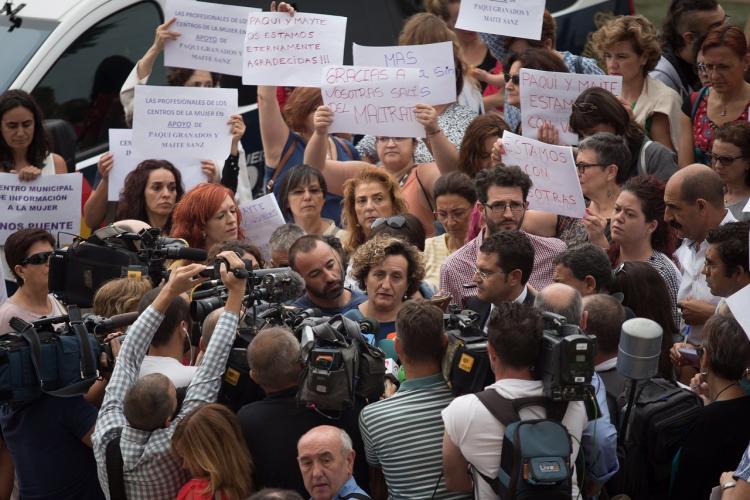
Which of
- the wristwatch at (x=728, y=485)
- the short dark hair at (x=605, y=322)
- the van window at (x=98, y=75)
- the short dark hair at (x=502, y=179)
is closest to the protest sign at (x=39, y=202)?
the van window at (x=98, y=75)

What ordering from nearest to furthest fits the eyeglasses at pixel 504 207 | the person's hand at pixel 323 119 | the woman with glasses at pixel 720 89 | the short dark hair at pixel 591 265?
1. the short dark hair at pixel 591 265
2. the eyeglasses at pixel 504 207
3. the woman with glasses at pixel 720 89
4. the person's hand at pixel 323 119

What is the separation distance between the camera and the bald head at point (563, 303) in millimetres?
5977

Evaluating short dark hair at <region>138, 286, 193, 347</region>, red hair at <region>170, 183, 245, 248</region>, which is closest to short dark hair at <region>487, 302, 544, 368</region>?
short dark hair at <region>138, 286, 193, 347</region>

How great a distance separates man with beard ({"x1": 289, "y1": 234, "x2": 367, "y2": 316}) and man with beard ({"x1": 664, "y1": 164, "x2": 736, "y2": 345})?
5.55 feet

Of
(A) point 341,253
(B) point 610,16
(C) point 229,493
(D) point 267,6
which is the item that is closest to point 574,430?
(C) point 229,493

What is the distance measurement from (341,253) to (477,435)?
247 cm

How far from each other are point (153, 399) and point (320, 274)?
156cm

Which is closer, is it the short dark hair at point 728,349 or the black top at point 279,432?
the short dark hair at point 728,349

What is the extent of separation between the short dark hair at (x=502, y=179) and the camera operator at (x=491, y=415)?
1834 mm

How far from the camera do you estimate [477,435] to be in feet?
17.5

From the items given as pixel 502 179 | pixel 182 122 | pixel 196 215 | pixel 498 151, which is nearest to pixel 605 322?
pixel 502 179

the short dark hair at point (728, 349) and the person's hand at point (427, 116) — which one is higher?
the person's hand at point (427, 116)

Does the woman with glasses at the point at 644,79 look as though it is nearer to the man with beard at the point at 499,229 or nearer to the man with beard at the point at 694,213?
the man with beard at the point at 694,213

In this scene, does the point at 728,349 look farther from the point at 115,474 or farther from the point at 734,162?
the point at 115,474
